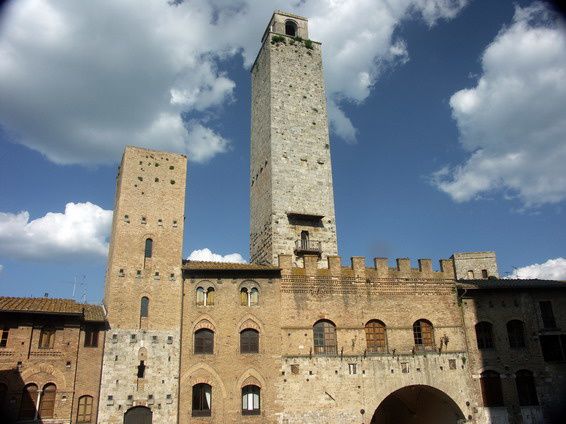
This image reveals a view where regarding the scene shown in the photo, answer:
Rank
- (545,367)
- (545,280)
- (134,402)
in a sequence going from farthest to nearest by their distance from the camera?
(545,280) < (545,367) < (134,402)

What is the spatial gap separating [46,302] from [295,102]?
829 inches

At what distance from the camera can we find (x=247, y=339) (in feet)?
82.6

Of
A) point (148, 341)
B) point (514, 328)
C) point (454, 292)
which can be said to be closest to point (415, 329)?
point (454, 292)

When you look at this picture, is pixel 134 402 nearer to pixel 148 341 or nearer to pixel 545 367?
pixel 148 341

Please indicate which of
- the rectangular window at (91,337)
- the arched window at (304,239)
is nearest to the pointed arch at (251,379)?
the rectangular window at (91,337)

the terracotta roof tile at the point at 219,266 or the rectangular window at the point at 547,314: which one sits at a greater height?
the terracotta roof tile at the point at 219,266

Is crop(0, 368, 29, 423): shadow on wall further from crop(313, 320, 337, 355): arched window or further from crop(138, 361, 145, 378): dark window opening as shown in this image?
crop(313, 320, 337, 355): arched window

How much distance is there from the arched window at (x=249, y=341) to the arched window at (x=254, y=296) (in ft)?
4.79

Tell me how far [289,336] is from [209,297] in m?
4.88

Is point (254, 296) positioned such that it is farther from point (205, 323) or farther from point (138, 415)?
point (138, 415)

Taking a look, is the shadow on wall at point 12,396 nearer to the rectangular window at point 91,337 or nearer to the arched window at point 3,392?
the arched window at point 3,392

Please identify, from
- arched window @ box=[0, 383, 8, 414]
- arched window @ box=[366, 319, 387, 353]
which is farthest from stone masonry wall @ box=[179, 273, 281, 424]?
arched window @ box=[0, 383, 8, 414]

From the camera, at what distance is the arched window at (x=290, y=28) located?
37344mm

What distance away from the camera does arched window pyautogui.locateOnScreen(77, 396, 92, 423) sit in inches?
879
